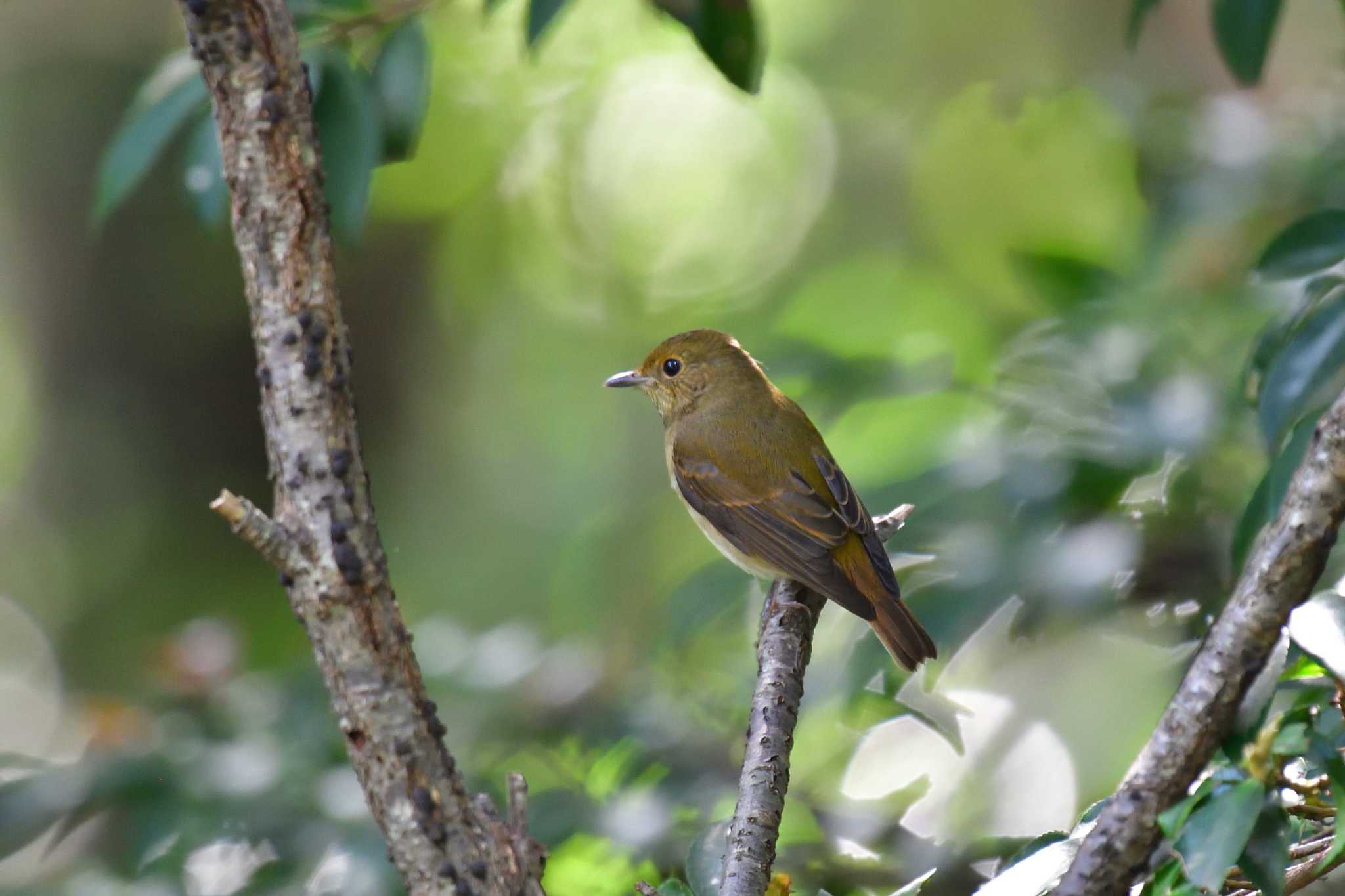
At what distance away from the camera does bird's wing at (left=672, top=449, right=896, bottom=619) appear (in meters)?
3.48

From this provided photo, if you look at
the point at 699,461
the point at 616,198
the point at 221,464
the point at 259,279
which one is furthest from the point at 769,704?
the point at 616,198

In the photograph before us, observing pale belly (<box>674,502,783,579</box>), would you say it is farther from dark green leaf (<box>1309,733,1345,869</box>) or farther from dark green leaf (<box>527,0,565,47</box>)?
dark green leaf (<box>1309,733,1345,869</box>)

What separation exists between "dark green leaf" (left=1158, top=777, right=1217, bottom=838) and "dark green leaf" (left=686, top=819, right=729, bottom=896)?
74 centimetres

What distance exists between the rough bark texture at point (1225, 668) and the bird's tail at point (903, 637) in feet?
4.23

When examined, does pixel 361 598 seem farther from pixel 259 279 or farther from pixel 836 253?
pixel 836 253

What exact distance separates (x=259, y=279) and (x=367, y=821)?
1.39 meters

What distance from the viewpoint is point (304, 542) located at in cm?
157

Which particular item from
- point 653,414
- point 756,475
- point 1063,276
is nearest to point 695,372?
point 756,475

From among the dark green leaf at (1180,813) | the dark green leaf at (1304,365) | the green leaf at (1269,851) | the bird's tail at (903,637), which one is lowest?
the green leaf at (1269,851)

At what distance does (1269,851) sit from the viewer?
1.31m

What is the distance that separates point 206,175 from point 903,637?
167cm

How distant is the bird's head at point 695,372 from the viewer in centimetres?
434

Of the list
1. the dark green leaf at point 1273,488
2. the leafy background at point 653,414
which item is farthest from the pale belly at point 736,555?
the dark green leaf at point 1273,488

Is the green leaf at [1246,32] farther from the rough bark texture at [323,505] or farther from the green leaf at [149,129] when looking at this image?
the green leaf at [149,129]
